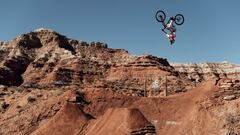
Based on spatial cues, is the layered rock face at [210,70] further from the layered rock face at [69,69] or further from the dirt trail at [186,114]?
the dirt trail at [186,114]

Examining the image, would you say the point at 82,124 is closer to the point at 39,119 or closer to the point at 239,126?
the point at 39,119

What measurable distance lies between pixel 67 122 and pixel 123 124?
12118 millimetres

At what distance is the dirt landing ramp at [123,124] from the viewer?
40.7 metres

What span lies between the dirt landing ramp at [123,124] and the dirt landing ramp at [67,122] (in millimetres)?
2960

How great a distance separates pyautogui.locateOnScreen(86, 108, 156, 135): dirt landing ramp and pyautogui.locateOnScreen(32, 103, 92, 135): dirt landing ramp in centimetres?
296

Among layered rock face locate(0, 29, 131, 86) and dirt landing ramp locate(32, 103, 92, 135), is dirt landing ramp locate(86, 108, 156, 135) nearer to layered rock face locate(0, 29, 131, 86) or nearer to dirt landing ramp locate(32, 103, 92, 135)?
dirt landing ramp locate(32, 103, 92, 135)

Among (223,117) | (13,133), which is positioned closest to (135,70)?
(13,133)

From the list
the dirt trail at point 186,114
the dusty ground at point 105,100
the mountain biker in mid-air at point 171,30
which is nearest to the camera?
the mountain biker in mid-air at point 171,30

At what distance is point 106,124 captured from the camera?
47094 mm

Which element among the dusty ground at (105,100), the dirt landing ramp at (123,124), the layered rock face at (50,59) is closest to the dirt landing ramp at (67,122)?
the dusty ground at (105,100)

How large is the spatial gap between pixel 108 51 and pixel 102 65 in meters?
20.6

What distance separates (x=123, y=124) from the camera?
1689 inches

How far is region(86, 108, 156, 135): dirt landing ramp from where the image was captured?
133 ft

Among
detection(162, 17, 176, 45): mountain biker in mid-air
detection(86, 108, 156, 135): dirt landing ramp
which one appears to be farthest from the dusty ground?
detection(162, 17, 176, 45): mountain biker in mid-air
